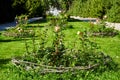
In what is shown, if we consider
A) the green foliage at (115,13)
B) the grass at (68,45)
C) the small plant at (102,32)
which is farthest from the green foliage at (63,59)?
the green foliage at (115,13)

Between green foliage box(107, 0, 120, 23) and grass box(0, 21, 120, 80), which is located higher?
grass box(0, 21, 120, 80)

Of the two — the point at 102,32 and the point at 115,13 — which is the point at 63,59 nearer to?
the point at 102,32

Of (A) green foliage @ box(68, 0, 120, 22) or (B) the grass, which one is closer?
(B) the grass

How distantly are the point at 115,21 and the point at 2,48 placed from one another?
66.0 ft

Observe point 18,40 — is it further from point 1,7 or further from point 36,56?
point 1,7

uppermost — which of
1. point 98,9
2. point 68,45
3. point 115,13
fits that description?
point 68,45

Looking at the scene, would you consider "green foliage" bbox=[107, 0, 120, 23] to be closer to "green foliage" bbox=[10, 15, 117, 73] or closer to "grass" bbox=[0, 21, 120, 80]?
"grass" bbox=[0, 21, 120, 80]

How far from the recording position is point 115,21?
32.2 m

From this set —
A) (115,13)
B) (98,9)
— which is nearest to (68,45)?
(115,13)

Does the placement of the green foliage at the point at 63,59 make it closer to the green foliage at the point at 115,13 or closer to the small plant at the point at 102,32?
the small plant at the point at 102,32

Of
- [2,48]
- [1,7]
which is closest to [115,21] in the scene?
[1,7]

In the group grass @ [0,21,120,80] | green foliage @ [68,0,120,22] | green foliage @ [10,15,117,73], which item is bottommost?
green foliage @ [68,0,120,22]

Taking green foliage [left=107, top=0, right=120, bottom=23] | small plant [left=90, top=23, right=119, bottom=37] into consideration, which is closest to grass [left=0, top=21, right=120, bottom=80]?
small plant [left=90, top=23, right=119, bottom=37]

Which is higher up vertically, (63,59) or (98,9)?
(63,59)
